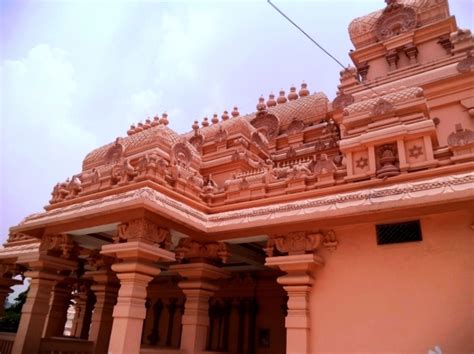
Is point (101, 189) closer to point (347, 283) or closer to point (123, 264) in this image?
point (123, 264)

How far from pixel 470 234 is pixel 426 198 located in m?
0.97

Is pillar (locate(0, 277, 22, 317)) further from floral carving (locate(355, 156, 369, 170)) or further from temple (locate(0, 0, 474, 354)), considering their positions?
floral carving (locate(355, 156, 369, 170))

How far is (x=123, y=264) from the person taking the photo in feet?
23.4

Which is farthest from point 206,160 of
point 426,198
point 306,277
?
point 426,198

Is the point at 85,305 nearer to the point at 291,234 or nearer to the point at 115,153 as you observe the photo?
the point at 115,153

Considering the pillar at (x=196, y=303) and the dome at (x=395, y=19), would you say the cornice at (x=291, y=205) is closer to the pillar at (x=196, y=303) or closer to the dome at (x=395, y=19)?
the pillar at (x=196, y=303)

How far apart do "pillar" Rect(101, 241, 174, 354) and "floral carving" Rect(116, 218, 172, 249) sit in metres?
0.12

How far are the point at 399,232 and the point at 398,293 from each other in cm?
104

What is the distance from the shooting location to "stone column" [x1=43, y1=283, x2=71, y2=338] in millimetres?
12917

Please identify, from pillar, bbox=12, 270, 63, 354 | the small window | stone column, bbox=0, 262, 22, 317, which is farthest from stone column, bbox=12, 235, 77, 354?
the small window

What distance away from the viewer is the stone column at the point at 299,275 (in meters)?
6.84

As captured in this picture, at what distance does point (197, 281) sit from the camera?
8406 mm

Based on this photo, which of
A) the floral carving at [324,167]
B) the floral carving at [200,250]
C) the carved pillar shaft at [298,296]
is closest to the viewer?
the carved pillar shaft at [298,296]

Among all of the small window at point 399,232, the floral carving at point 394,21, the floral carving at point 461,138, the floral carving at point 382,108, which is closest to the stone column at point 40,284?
the small window at point 399,232
